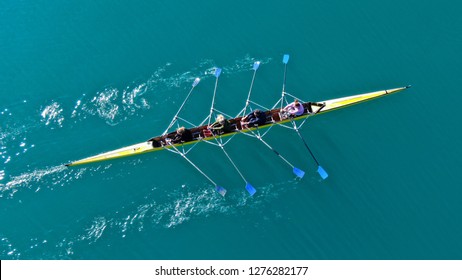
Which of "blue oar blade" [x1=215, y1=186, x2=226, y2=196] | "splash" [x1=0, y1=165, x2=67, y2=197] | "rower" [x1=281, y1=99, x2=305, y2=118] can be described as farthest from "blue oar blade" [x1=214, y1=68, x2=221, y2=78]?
"splash" [x1=0, y1=165, x2=67, y2=197]

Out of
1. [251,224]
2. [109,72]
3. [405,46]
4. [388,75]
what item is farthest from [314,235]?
[109,72]

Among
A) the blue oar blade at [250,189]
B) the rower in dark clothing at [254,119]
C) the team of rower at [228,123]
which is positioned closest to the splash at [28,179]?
the team of rower at [228,123]

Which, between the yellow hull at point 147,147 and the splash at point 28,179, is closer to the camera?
the yellow hull at point 147,147

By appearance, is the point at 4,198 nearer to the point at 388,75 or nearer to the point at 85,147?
the point at 85,147

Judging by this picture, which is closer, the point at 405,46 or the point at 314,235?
the point at 314,235

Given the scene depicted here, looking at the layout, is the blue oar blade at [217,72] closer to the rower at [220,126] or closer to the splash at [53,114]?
the rower at [220,126]

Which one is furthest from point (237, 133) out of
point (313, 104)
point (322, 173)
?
point (322, 173)

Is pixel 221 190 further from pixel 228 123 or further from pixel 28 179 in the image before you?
pixel 28 179
